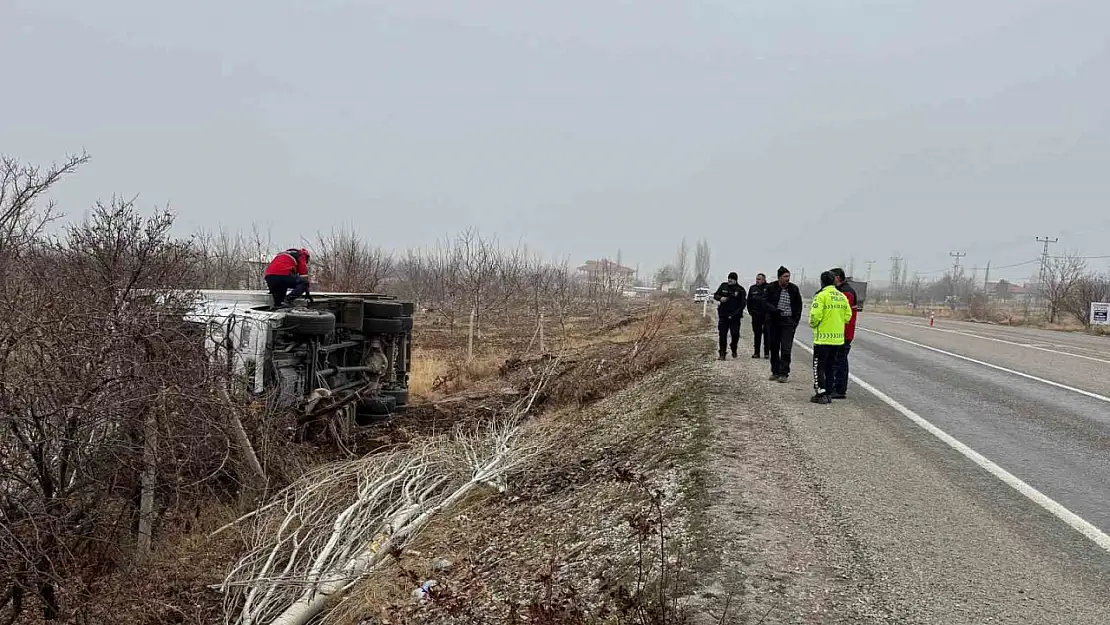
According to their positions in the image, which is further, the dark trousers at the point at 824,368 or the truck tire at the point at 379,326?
the truck tire at the point at 379,326

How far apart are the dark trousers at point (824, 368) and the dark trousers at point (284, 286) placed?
→ 20.3ft

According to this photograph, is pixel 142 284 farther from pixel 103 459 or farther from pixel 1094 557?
pixel 1094 557

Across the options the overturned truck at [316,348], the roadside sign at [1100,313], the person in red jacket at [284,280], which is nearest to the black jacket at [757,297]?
the overturned truck at [316,348]

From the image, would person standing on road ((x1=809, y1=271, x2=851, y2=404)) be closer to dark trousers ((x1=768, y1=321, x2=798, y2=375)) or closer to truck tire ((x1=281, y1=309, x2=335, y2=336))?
dark trousers ((x1=768, y1=321, x2=798, y2=375))

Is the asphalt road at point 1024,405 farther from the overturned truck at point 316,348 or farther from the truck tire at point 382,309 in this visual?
the truck tire at point 382,309

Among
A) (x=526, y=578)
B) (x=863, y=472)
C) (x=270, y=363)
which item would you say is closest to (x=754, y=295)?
(x=863, y=472)

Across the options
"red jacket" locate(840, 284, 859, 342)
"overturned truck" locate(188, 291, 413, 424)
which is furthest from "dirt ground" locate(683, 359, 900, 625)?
"overturned truck" locate(188, 291, 413, 424)

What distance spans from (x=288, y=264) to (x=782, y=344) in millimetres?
6529

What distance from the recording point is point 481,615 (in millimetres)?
3973

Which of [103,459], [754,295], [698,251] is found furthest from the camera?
[698,251]

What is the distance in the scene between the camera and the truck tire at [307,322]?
805 cm

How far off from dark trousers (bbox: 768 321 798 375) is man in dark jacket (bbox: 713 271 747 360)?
1708 mm

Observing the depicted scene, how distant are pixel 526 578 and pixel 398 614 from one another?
30.2 inches

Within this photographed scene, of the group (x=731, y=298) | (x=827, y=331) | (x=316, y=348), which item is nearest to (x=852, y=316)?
(x=827, y=331)
